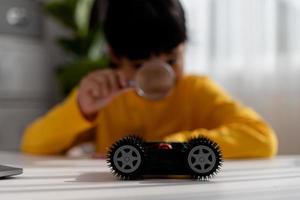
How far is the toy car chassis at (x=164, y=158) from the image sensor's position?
1.67 feet

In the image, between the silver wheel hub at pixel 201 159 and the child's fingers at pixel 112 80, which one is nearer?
the silver wheel hub at pixel 201 159

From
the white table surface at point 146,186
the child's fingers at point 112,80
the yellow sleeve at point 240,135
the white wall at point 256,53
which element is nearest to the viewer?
the white table surface at point 146,186

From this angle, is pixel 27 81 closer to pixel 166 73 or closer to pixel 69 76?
pixel 69 76

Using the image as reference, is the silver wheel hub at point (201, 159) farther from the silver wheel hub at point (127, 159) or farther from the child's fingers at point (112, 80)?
the child's fingers at point (112, 80)

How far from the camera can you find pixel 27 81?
2.16 m

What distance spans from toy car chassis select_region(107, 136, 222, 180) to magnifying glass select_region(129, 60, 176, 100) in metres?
0.49

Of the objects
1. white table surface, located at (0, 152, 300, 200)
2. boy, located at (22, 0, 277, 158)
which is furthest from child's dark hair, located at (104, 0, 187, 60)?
white table surface, located at (0, 152, 300, 200)

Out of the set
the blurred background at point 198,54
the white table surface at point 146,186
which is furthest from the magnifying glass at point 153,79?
the white table surface at point 146,186

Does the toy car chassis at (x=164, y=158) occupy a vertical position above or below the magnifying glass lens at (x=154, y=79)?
below

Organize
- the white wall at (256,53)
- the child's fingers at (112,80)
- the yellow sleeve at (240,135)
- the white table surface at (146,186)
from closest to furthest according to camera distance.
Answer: the white table surface at (146,186), the yellow sleeve at (240,135), the child's fingers at (112,80), the white wall at (256,53)

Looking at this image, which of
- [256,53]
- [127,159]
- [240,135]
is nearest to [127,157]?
[127,159]

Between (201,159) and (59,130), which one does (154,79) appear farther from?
(201,159)

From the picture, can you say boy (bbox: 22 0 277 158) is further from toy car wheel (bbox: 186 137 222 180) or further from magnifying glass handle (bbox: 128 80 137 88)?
toy car wheel (bbox: 186 137 222 180)

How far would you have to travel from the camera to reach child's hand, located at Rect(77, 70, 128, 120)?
1.01 m
